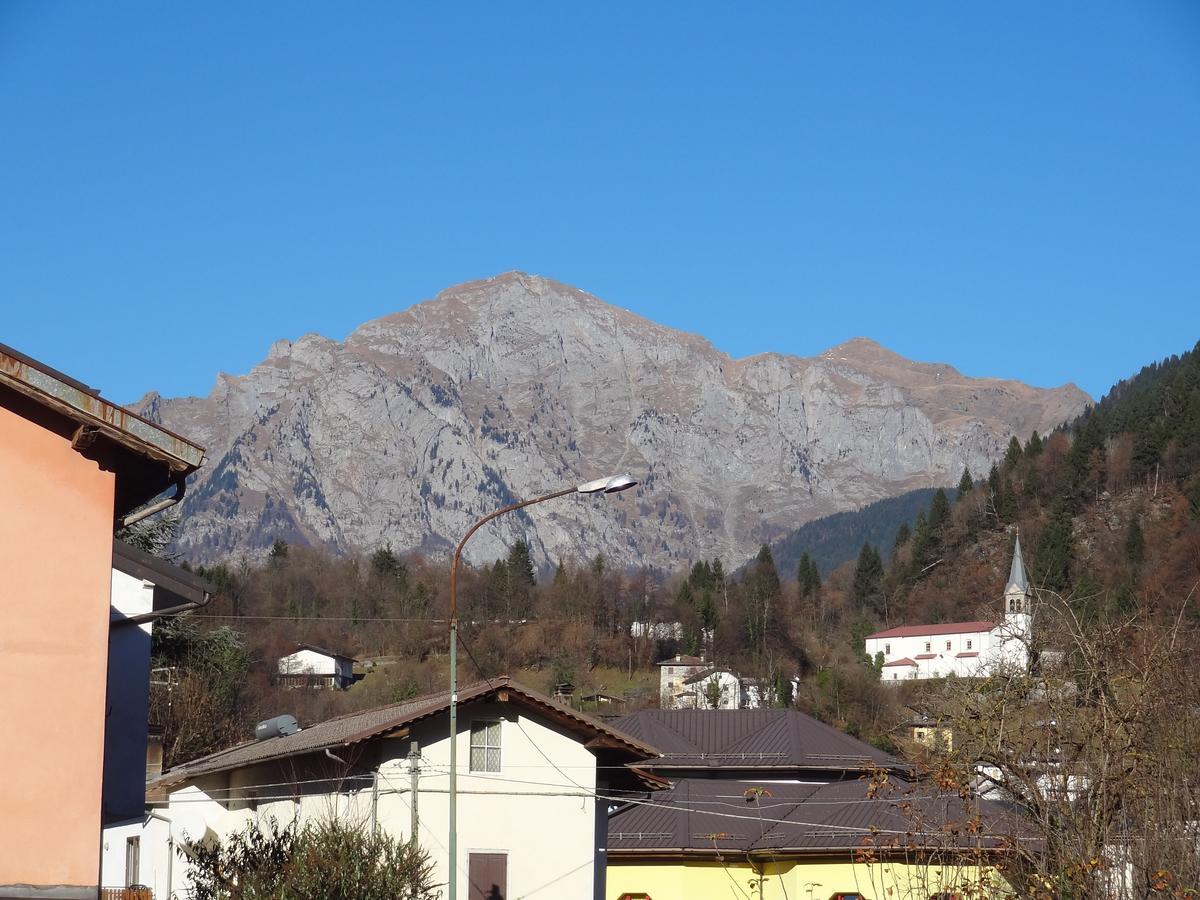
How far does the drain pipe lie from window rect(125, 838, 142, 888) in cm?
2587

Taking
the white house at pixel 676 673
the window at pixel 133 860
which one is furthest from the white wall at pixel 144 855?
the white house at pixel 676 673

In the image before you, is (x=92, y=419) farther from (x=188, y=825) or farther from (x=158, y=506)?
(x=188, y=825)

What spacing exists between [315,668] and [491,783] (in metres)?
103

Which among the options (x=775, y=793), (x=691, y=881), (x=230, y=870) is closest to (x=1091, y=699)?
(x=230, y=870)

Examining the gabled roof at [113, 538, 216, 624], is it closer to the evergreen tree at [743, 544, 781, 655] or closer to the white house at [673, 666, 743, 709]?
the white house at [673, 666, 743, 709]

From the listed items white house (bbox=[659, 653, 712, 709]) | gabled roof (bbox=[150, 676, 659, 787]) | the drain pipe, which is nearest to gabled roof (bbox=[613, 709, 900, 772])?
gabled roof (bbox=[150, 676, 659, 787])

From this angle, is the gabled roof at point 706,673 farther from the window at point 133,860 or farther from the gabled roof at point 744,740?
the window at point 133,860

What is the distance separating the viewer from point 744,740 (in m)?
49.5

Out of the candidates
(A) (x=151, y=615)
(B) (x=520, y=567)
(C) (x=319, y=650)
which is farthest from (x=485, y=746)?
(B) (x=520, y=567)

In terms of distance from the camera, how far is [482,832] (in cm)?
3297

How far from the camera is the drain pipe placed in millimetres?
14125

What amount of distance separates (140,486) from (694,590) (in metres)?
180

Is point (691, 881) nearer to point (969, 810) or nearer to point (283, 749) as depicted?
point (283, 749)

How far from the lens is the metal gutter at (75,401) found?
42.1 ft
